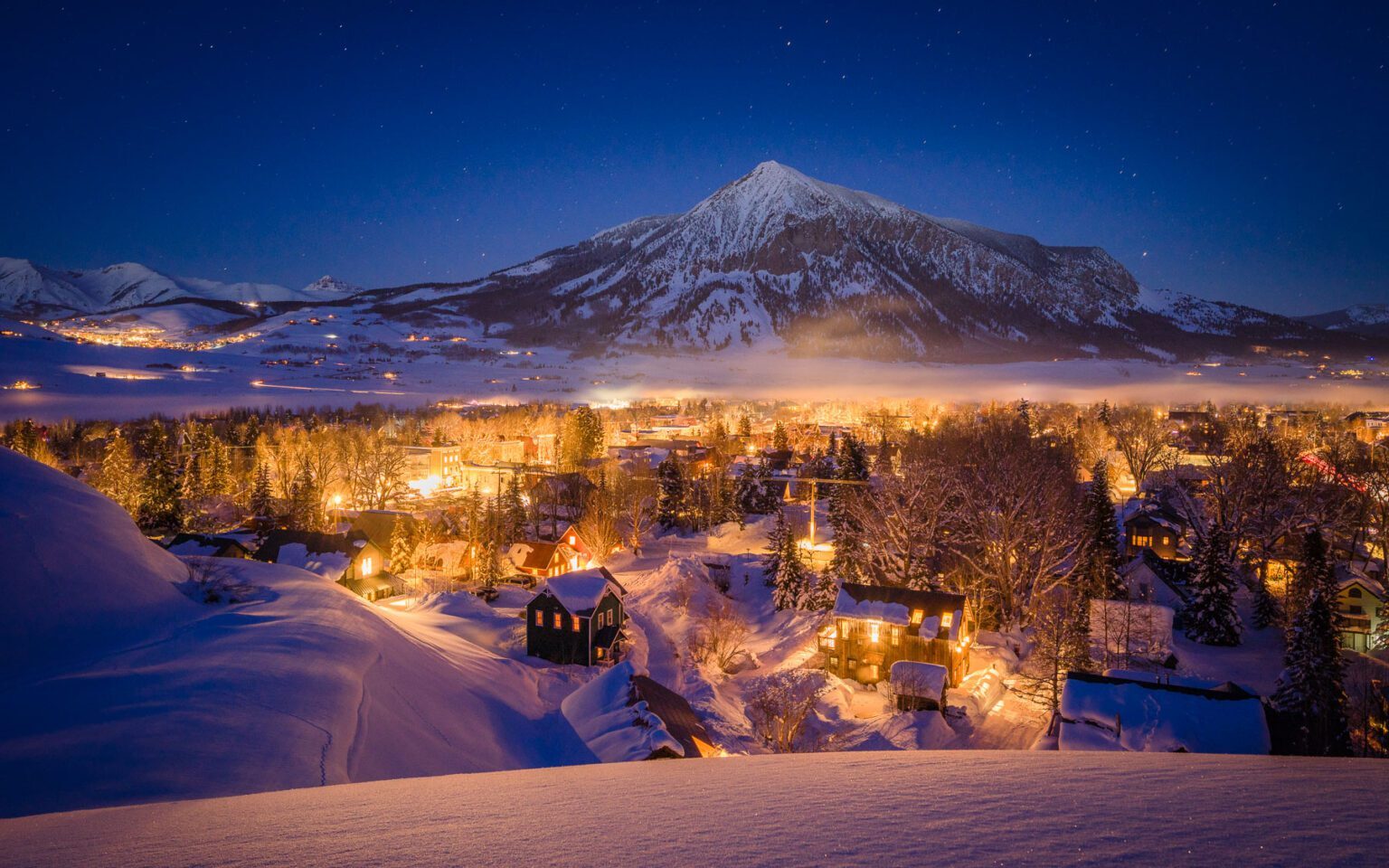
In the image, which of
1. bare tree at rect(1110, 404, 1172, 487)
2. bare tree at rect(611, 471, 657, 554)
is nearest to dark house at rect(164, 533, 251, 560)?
bare tree at rect(611, 471, 657, 554)

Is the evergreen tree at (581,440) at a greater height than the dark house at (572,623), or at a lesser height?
greater

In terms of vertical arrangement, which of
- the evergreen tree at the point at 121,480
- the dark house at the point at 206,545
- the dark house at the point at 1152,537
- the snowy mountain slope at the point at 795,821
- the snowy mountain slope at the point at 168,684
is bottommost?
the dark house at the point at 1152,537

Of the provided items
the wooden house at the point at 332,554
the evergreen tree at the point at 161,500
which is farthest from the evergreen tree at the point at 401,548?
the evergreen tree at the point at 161,500

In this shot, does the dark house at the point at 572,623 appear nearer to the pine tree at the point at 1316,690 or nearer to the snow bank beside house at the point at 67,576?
the snow bank beside house at the point at 67,576

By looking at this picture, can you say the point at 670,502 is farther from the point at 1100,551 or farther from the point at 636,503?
the point at 1100,551

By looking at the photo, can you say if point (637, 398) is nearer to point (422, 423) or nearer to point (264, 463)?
point (422, 423)

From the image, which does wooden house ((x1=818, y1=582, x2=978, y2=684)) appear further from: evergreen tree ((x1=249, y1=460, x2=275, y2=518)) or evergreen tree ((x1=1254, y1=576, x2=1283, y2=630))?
evergreen tree ((x1=249, y1=460, x2=275, y2=518))

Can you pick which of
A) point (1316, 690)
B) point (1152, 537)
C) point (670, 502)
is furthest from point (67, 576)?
point (1152, 537)
